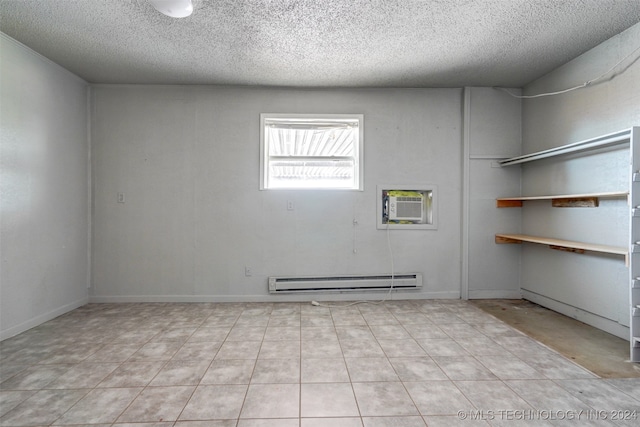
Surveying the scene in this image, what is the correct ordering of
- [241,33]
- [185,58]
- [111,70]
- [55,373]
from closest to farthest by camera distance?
[55,373] → [241,33] → [185,58] → [111,70]

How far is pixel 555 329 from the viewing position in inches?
109

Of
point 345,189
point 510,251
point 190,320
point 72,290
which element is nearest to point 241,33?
point 345,189

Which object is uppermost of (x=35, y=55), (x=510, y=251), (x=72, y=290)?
(x=35, y=55)

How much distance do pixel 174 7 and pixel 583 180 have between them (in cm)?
401

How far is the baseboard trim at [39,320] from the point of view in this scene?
2572mm

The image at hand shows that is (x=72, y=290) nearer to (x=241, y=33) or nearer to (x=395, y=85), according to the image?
(x=241, y=33)

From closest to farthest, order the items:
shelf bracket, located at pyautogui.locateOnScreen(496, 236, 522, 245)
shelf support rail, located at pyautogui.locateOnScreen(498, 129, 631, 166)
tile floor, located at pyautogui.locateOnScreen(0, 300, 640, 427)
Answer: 1. tile floor, located at pyautogui.locateOnScreen(0, 300, 640, 427)
2. shelf support rail, located at pyautogui.locateOnScreen(498, 129, 631, 166)
3. shelf bracket, located at pyautogui.locateOnScreen(496, 236, 522, 245)

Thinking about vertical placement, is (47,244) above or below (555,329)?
above

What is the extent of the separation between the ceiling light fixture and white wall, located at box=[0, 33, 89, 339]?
5.46 ft

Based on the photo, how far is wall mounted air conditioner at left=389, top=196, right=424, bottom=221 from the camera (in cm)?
372

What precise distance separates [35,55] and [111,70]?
0.61m

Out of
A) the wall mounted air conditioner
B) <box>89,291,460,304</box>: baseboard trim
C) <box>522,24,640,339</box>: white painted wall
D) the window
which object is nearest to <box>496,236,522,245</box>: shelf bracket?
<box>522,24,640,339</box>: white painted wall

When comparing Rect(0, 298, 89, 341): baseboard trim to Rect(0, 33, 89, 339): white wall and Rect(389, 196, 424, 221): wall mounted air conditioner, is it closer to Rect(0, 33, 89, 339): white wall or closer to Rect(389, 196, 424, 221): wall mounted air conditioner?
Rect(0, 33, 89, 339): white wall

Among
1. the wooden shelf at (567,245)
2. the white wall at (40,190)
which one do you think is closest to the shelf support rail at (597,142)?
the wooden shelf at (567,245)
